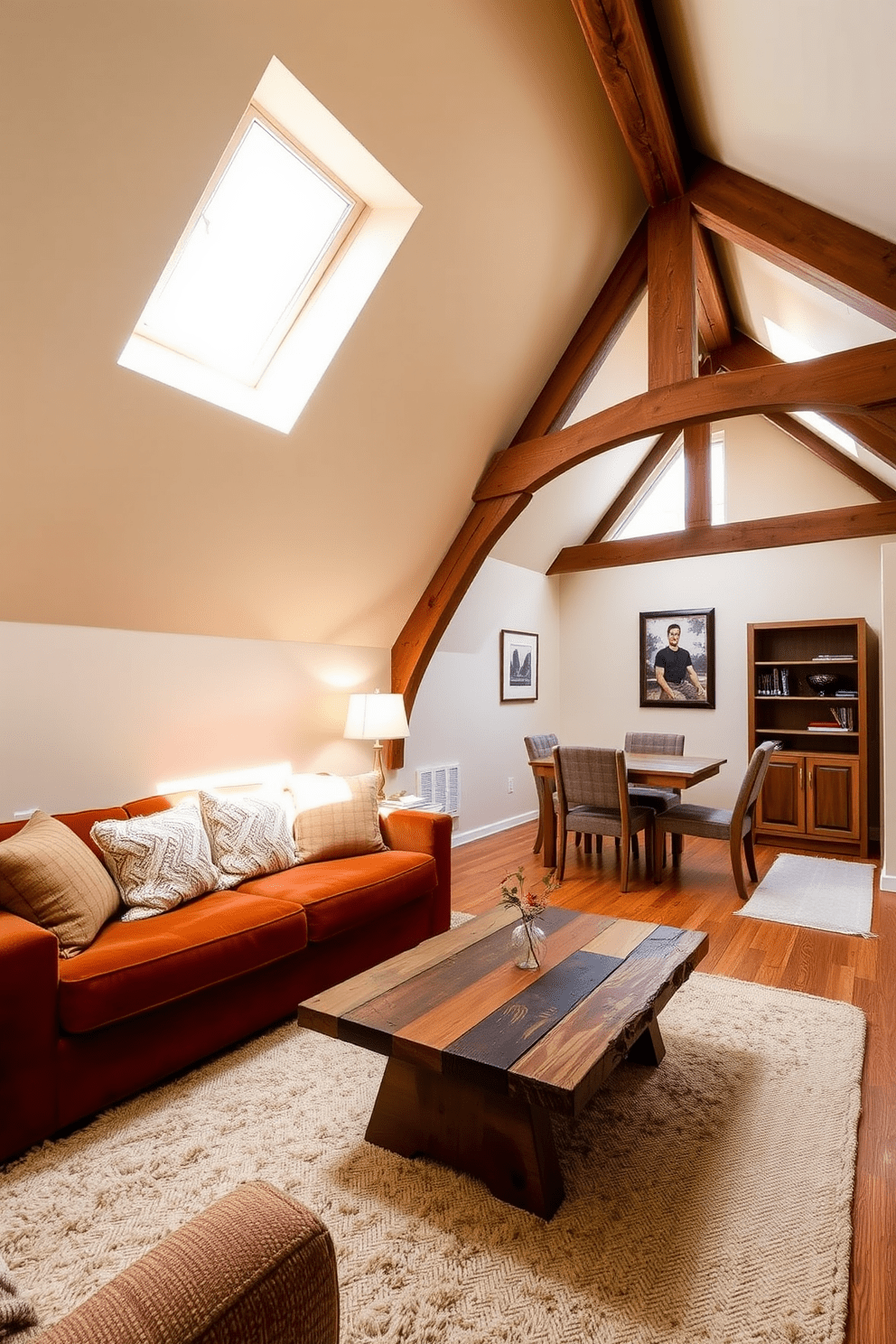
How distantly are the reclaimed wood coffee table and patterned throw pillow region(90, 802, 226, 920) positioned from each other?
921 mm

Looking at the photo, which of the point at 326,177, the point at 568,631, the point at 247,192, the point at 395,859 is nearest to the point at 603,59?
the point at 326,177

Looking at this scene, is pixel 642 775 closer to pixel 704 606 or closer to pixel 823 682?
pixel 823 682

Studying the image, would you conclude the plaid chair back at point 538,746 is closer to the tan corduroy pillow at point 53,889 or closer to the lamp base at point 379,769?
the lamp base at point 379,769

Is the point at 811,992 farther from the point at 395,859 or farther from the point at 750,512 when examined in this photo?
the point at 750,512

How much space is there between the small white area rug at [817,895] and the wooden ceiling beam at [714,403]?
8.59ft

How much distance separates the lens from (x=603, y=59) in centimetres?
280

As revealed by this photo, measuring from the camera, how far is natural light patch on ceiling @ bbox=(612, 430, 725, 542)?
6410 mm

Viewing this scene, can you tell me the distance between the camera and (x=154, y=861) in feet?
8.47

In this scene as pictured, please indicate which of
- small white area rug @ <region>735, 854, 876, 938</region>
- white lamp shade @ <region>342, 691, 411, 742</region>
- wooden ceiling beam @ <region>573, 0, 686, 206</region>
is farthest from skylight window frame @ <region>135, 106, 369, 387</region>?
small white area rug @ <region>735, 854, 876, 938</region>

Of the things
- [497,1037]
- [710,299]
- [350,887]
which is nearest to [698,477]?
[710,299]

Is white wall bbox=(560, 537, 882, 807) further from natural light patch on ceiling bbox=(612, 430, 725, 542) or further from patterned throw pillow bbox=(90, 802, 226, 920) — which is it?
patterned throw pillow bbox=(90, 802, 226, 920)

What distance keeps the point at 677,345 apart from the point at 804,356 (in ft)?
6.83

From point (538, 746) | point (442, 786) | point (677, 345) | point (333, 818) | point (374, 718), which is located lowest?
point (442, 786)

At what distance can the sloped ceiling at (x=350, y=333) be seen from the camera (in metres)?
2.08
